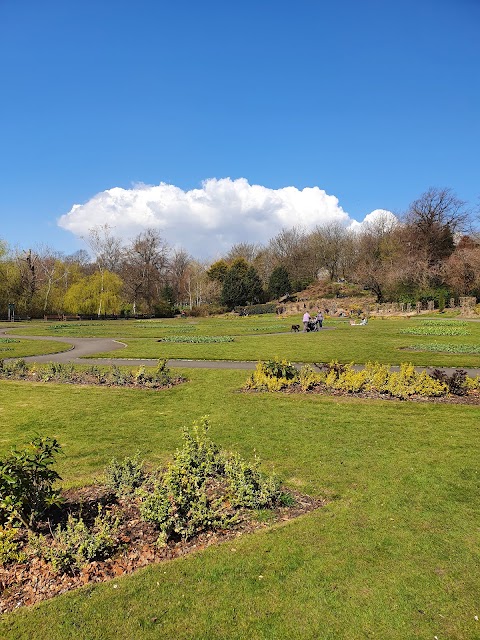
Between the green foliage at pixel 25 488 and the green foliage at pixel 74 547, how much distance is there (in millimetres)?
316

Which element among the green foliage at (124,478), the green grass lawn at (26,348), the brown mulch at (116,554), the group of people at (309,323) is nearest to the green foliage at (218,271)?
the group of people at (309,323)

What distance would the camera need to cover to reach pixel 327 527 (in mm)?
5082

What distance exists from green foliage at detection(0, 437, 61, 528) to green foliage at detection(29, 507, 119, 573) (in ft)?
1.04

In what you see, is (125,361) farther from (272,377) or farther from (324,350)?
(324,350)

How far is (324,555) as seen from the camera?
4.54 metres

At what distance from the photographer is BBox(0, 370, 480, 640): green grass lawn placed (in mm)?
3666

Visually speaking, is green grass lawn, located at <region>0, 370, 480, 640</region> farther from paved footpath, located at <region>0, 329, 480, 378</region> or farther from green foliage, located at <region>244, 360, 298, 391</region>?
paved footpath, located at <region>0, 329, 480, 378</region>

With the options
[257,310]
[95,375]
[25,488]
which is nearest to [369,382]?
[95,375]

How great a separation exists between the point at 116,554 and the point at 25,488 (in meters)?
1.20

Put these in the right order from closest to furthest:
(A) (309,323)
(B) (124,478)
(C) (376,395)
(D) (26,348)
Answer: (B) (124,478), (C) (376,395), (D) (26,348), (A) (309,323)

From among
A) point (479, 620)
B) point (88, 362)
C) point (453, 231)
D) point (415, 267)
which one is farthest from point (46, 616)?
point (453, 231)

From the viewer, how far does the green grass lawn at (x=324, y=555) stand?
367cm

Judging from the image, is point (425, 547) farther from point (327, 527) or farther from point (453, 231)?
point (453, 231)

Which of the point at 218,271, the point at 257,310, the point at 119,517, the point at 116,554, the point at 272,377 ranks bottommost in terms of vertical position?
the point at 116,554
